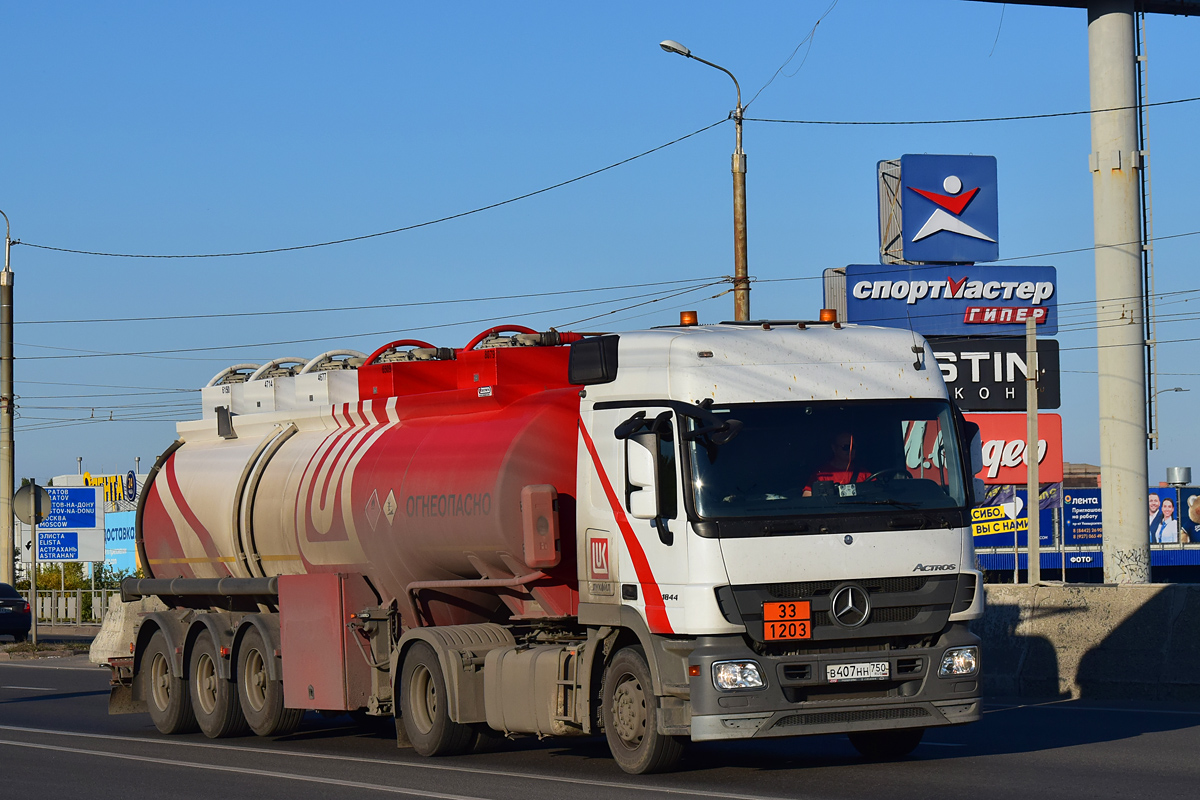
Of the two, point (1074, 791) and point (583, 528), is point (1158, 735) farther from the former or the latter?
point (583, 528)

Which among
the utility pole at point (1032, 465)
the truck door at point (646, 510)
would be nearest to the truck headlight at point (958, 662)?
the truck door at point (646, 510)

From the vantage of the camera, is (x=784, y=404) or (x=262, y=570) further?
(x=262, y=570)

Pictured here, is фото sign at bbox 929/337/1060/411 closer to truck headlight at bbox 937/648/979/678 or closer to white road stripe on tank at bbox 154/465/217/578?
white road stripe on tank at bbox 154/465/217/578

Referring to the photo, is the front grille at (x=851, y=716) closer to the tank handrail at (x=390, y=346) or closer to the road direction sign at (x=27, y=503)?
the tank handrail at (x=390, y=346)

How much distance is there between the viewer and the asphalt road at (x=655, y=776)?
35.2 feet

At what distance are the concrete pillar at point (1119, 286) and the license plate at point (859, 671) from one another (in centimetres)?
1537

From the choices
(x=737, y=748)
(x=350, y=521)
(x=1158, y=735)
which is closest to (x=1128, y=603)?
(x=1158, y=735)

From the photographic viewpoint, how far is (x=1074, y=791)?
33.6 feet

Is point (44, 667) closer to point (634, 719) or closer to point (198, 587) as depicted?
point (198, 587)

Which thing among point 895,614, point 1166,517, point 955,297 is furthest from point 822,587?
point 1166,517

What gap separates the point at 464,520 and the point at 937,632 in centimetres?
391

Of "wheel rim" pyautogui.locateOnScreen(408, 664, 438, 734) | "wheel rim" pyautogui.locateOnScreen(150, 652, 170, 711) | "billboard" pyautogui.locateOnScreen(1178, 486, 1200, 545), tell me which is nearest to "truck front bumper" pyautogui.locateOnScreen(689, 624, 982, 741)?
"wheel rim" pyautogui.locateOnScreen(408, 664, 438, 734)

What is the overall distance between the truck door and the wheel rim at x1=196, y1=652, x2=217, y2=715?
6.38 meters

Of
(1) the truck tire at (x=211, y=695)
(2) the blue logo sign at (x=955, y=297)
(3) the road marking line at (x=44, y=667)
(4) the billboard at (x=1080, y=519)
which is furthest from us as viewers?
(4) the billboard at (x=1080, y=519)
